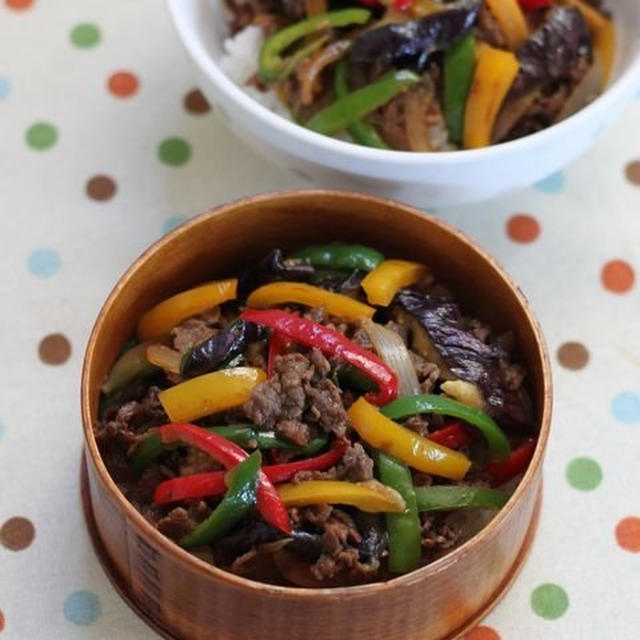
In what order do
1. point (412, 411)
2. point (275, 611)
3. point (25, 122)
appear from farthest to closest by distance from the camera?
1. point (25, 122)
2. point (412, 411)
3. point (275, 611)

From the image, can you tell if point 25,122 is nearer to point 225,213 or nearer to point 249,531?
point 225,213

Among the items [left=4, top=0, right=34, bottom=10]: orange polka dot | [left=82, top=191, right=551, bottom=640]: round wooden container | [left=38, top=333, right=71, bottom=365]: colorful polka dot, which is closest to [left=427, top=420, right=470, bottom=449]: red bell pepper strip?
[left=82, top=191, right=551, bottom=640]: round wooden container

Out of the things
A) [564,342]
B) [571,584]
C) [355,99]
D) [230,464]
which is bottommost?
[571,584]

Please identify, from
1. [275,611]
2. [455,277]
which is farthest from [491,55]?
[275,611]

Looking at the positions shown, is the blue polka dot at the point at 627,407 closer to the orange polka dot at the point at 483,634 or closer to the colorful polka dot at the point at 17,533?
the orange polka dot at the point at 483,634

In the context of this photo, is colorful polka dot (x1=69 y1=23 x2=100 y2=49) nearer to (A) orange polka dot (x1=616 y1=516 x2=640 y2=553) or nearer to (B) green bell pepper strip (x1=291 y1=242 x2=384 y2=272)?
(B) green bell pepper strip (x1=291 y1=242 x2=384 y2=272)

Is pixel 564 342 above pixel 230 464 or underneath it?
underneath

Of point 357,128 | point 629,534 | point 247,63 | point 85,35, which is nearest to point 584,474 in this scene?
point 629,534
